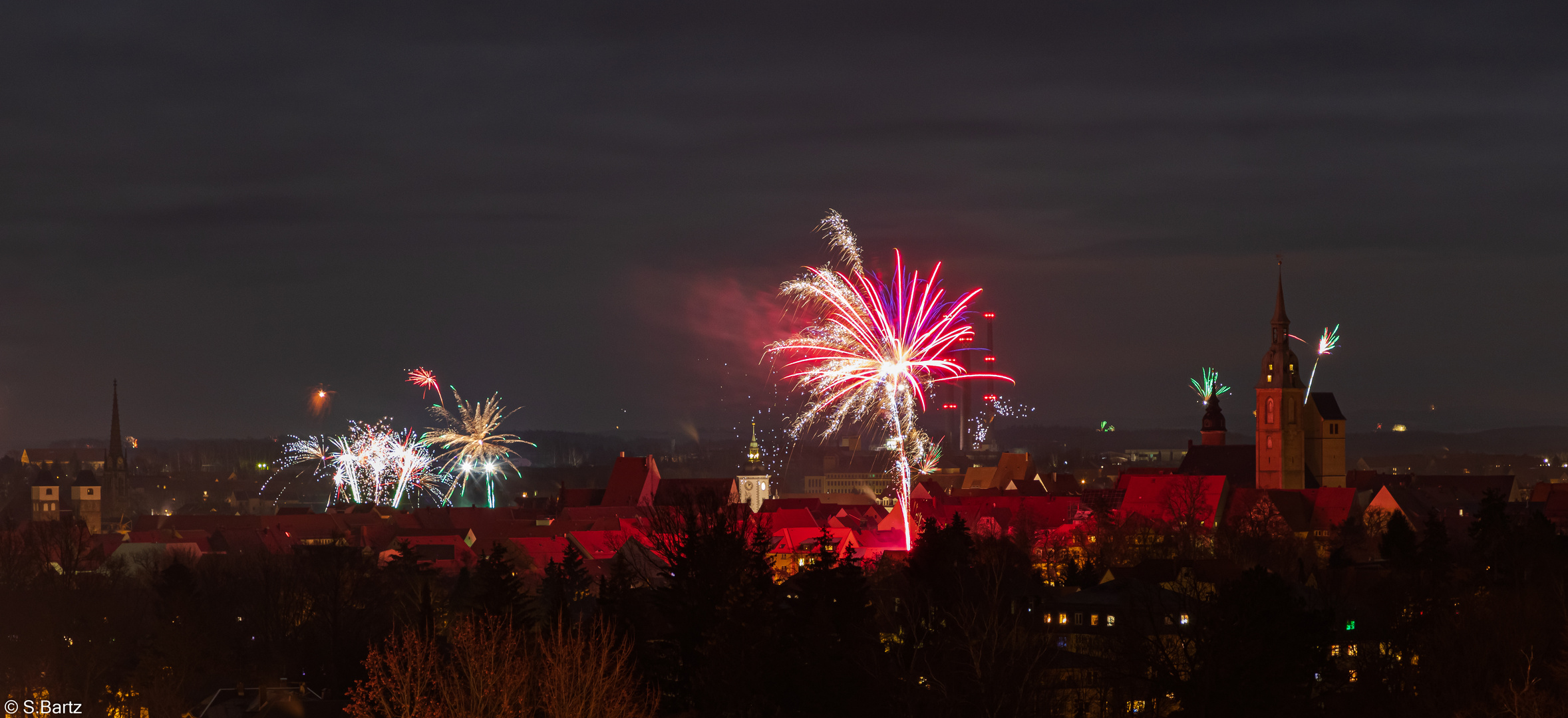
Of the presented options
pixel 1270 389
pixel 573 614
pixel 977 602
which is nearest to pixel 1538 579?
pixel 977 602

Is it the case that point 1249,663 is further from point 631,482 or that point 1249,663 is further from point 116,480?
point 116,480

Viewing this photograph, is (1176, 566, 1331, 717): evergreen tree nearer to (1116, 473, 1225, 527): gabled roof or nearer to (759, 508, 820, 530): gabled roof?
(1116, 473, 1225, 527): gabled roof

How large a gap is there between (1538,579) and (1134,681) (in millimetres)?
20259

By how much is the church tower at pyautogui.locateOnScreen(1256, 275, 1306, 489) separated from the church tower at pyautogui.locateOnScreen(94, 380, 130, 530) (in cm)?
10717

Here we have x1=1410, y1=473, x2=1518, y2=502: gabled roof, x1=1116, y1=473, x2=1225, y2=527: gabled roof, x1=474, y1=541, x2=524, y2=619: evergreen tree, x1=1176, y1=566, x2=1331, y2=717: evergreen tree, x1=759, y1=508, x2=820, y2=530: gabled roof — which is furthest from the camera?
x1=1410, y1=473, x2=1518, y2=502: gabled roof

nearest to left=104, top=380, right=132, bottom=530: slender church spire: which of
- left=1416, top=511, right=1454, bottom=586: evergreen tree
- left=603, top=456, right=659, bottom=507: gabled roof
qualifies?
left=603, top=456, right=659, bottom=507: gabled roof

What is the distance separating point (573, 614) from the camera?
202 ft

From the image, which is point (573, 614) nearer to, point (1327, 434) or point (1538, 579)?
point (1538, 579)

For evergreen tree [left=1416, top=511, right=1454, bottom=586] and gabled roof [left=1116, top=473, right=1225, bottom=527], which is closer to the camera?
evergreen tree [left=1416, top=511, right=1454, bottom=586]

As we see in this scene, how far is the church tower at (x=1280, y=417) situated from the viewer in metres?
109

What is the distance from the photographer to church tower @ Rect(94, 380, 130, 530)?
162 metres

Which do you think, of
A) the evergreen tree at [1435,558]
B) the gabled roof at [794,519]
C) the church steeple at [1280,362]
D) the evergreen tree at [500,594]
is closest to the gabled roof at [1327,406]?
the church steeple at [1280,362]

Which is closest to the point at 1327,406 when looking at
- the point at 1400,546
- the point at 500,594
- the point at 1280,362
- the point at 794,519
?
the point at 1280,362

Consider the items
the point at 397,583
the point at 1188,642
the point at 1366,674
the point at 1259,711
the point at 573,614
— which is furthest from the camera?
the point at 397,583
